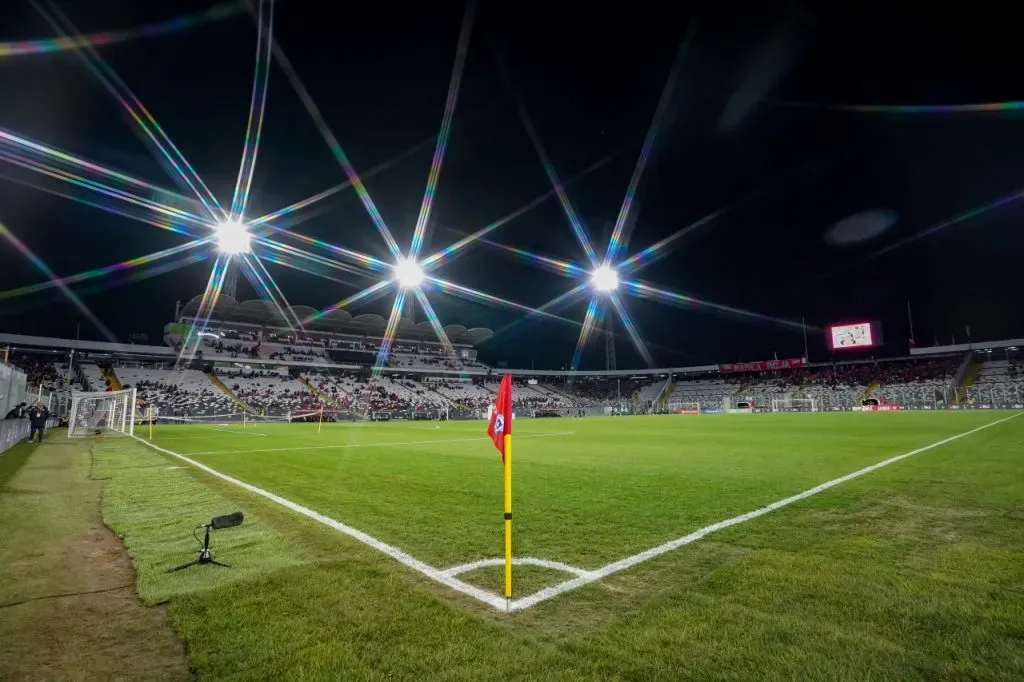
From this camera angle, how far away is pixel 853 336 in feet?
184

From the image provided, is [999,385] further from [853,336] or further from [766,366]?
[766,366]

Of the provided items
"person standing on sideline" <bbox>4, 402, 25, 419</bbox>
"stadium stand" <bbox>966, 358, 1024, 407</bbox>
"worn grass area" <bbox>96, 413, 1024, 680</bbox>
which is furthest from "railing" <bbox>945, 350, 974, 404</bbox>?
"person standing on sideline" <bbox>4, 402, 25, 419</bbox>

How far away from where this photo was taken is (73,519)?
647cm

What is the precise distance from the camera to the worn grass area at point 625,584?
8.46 feet

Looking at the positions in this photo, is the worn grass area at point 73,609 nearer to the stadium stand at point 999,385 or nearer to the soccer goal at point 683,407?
the stadium stand at point 999,385

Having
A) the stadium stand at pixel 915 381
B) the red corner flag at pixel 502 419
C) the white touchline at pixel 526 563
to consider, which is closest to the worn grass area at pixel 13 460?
the white touchline at pixel 526 563

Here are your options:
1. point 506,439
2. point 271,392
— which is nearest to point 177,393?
point 271,392

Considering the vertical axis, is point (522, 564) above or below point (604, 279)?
below

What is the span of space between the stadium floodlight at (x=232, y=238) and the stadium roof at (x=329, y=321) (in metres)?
11.1

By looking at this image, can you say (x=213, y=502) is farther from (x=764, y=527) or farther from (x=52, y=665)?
(x=764, y=527)

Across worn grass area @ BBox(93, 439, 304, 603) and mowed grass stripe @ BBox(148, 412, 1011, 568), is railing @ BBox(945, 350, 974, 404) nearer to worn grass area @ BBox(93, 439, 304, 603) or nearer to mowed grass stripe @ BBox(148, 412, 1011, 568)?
mowed grass stripe @ BBox(148, 412, 1011, 568)

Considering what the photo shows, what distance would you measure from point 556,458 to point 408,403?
4802cm

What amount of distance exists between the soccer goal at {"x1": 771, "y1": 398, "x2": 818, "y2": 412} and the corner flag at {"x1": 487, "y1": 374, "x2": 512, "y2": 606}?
196 feet

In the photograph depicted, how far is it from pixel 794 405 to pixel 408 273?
160 ft
